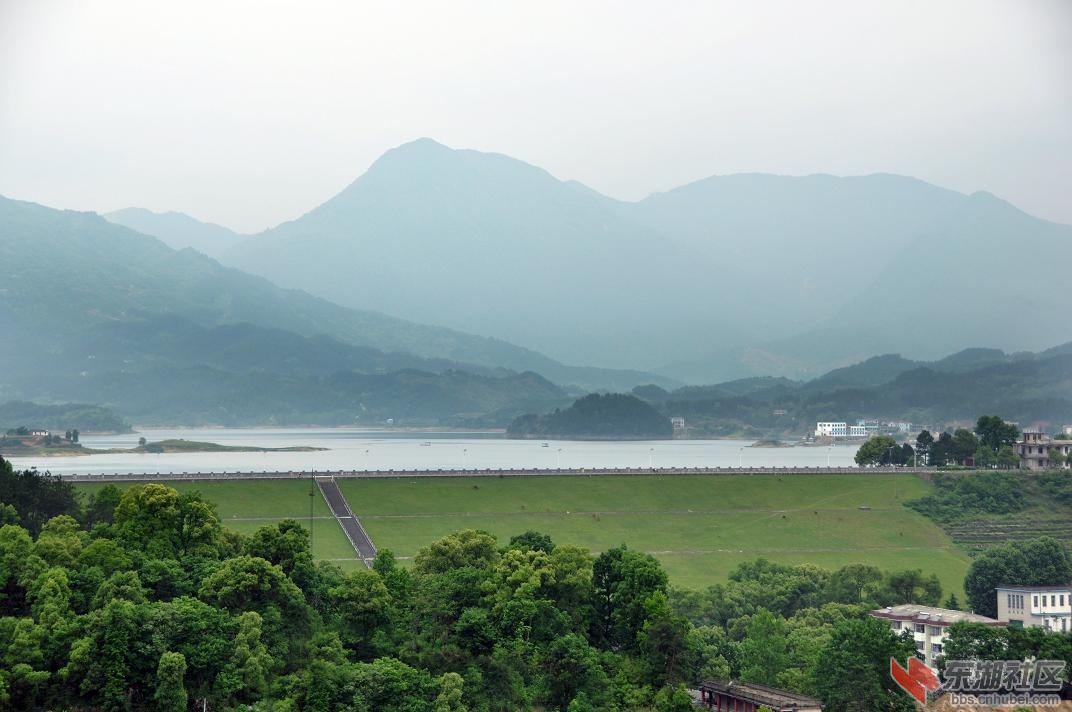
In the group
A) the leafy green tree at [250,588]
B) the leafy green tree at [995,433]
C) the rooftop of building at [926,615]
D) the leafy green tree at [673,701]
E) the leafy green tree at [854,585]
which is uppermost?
the leafy green tree at [995,433]

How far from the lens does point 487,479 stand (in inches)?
3568

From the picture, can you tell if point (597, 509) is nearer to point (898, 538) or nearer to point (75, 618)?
point (898, 538)

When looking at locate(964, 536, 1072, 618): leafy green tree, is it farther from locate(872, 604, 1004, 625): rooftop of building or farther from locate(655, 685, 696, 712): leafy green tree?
locate(655, 685, 696, 712): leafy green tree

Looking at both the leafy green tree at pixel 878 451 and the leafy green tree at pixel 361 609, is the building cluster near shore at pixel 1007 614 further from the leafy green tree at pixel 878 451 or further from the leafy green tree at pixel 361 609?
the leafy green tree at pixel 878 451

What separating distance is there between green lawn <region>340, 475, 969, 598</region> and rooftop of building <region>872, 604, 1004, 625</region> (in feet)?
36.8

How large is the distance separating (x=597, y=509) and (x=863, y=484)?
75.2ft

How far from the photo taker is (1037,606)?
62.3 meters

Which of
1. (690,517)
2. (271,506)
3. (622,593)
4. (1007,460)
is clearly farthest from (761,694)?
(1007,460)

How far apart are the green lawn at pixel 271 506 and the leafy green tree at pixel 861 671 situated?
30.0 metres

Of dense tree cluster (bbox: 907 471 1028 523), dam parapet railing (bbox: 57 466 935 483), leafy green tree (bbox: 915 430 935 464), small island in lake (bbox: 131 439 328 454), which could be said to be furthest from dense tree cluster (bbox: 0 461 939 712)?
small island in lake (bbox: 131 439 328 454)

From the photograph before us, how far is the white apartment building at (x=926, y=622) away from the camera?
54656 millimetres

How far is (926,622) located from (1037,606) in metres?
10.2

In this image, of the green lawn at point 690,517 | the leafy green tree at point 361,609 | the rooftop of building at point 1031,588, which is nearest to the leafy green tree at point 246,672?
the leafy green tree at point 361,609

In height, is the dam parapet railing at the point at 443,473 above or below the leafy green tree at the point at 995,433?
below
